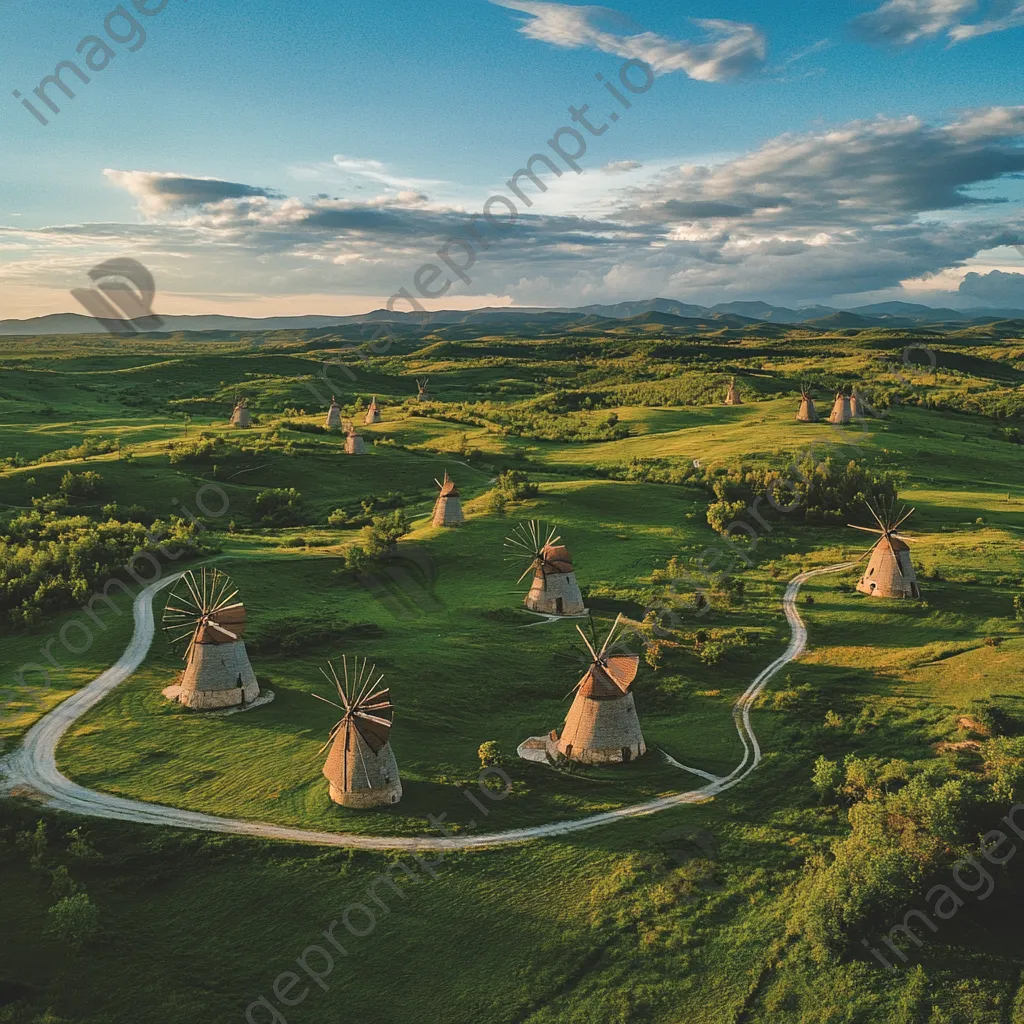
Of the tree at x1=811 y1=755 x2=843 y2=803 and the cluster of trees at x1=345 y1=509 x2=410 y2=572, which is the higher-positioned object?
the cluster of trees at x1=345 y1=509 x2=410 y2=572

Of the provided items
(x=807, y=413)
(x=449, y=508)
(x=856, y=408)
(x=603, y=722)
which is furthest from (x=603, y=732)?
(x=856, y=408)

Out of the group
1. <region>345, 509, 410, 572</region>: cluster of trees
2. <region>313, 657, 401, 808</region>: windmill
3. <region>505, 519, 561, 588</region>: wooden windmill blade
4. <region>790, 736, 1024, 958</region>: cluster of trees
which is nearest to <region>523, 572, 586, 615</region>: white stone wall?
<region>505, 519, 561, 588</region>: wooden windmill blade

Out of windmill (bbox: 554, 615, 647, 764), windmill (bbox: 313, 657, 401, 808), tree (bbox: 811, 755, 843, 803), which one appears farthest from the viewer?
→ windmill (bbox: 554, 615, 647, 764)

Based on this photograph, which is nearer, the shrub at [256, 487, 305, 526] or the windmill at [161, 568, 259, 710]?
the windmill at [161, 568, 259, 710]

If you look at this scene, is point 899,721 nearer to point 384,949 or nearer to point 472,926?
point 472,926

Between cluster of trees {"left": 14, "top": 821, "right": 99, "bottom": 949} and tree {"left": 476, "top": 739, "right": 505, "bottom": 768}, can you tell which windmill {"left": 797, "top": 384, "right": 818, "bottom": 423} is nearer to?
tree {"left": 476, "top": 739, "right": 505, "bottom": 768}
